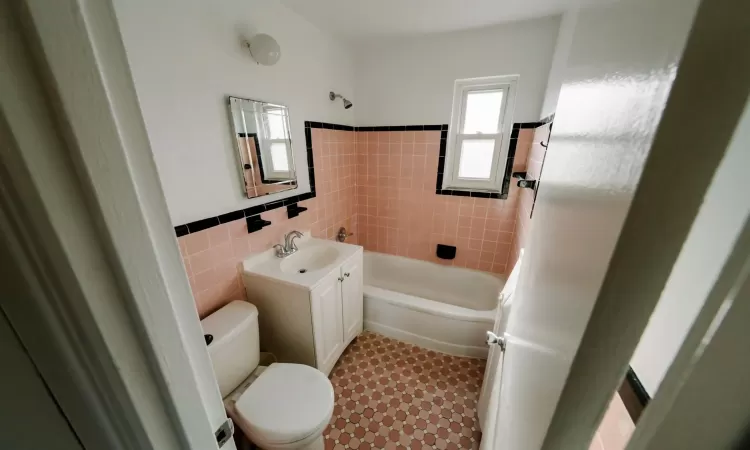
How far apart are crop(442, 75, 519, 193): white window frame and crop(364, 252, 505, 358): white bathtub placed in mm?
836

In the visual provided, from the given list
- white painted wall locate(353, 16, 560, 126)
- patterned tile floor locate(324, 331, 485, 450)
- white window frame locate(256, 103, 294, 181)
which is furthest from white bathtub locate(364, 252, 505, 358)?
white painted wall locate(353, 16, 560, 126)

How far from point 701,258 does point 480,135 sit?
204cm

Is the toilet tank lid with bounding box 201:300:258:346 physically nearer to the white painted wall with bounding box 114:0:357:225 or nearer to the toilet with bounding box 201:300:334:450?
the toilet with bounding box 201:300:334:450

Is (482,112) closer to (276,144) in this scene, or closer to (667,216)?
(276,144)

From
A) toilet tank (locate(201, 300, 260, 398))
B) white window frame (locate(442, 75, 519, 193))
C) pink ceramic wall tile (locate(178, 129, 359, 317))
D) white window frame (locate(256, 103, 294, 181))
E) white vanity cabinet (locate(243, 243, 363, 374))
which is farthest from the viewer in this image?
white window frame (locate(442, 75, 519, 193))

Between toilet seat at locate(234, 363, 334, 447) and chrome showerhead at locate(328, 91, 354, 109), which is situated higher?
chrome showerhead at locate(328, 91, 354, 109)

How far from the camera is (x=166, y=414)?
41 cm

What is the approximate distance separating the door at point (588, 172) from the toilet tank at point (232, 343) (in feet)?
3.94

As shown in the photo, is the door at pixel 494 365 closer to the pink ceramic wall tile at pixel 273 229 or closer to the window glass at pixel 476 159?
the window glass at pixel 476 159

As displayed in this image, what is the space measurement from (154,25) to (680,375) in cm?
172

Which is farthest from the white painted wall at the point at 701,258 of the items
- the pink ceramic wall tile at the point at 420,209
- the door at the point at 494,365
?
the pink ceramic wall tile at the point at 420,209

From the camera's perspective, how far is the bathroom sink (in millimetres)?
1701

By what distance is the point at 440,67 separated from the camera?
Answer: 6.47ft

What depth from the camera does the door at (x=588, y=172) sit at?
235mm
